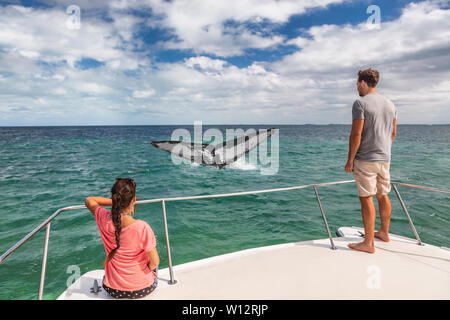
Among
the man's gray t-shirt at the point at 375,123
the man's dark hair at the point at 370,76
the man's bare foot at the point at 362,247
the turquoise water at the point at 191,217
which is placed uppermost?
the man's dark hair at the point at 370,76

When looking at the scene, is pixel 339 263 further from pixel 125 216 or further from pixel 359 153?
pixel 125 216

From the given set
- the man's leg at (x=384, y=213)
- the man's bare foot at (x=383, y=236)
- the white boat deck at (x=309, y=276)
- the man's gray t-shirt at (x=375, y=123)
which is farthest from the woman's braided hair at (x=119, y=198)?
the man's bare foot at (x=383, y=236)

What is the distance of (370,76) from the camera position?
127 inches

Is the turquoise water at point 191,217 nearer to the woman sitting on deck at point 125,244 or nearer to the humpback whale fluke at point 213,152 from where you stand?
the woman sitting on deck at point 125,244

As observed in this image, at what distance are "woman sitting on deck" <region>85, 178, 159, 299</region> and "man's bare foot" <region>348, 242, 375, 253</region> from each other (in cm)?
287

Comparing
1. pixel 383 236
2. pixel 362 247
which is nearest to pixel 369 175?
pixel 362 247

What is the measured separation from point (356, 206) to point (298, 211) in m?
2.72

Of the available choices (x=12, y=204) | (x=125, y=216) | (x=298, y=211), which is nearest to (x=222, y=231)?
(x=298, y=211)

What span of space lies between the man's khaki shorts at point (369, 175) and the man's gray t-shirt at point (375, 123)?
8cm

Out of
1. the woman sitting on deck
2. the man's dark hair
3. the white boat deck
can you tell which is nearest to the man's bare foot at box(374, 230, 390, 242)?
the white boat deck

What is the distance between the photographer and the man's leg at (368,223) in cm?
331

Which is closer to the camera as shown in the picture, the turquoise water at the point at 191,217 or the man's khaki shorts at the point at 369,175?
the man's khaki shorts at the point at 369,175

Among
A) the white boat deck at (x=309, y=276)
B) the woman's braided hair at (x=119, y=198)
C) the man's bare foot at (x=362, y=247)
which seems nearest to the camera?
the woman's braided hair at (x=119, y=198)

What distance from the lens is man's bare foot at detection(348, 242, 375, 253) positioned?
11.1 ft
